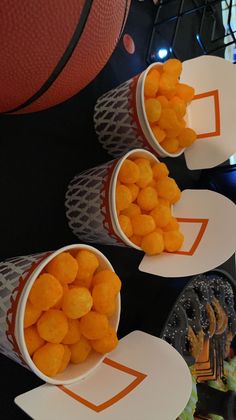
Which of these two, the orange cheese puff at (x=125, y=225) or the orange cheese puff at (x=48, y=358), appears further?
the orange cheese puff at (x=125, y=225)

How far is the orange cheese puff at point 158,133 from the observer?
1009mm

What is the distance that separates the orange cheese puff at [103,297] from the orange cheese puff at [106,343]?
0.05 m

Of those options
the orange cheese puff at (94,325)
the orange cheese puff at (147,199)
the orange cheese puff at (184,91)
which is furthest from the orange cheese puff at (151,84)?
the orange cheese puff at (94,325)

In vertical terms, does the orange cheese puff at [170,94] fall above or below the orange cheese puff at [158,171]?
above

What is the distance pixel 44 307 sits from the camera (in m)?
0.68

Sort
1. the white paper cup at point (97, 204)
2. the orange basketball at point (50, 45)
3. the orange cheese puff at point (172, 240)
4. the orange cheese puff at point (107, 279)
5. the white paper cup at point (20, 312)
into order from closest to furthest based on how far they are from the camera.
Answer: the orange basketball at point (50, 45)
the white paper cup at point (20, 312)
the orange cheese puff at point (107, 279)
the white paper cup at point (97, 204)
the orange cheese puff at point (172, 240)

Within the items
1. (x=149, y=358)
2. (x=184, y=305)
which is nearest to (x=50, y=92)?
(x=149, y=358)

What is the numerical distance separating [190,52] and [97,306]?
4.09ft

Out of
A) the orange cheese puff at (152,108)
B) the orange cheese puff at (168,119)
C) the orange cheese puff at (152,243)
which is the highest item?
the orange cheese puff at (152,108)

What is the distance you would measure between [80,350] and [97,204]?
319mm

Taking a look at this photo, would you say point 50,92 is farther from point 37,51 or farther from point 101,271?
point 101,271

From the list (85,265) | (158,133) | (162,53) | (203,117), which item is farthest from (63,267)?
(162,53)

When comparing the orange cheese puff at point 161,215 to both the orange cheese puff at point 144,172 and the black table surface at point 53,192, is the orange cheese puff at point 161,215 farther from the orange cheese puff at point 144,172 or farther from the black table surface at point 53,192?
the black table surface at point 53,192

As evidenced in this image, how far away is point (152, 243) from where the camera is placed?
3.04 ft
